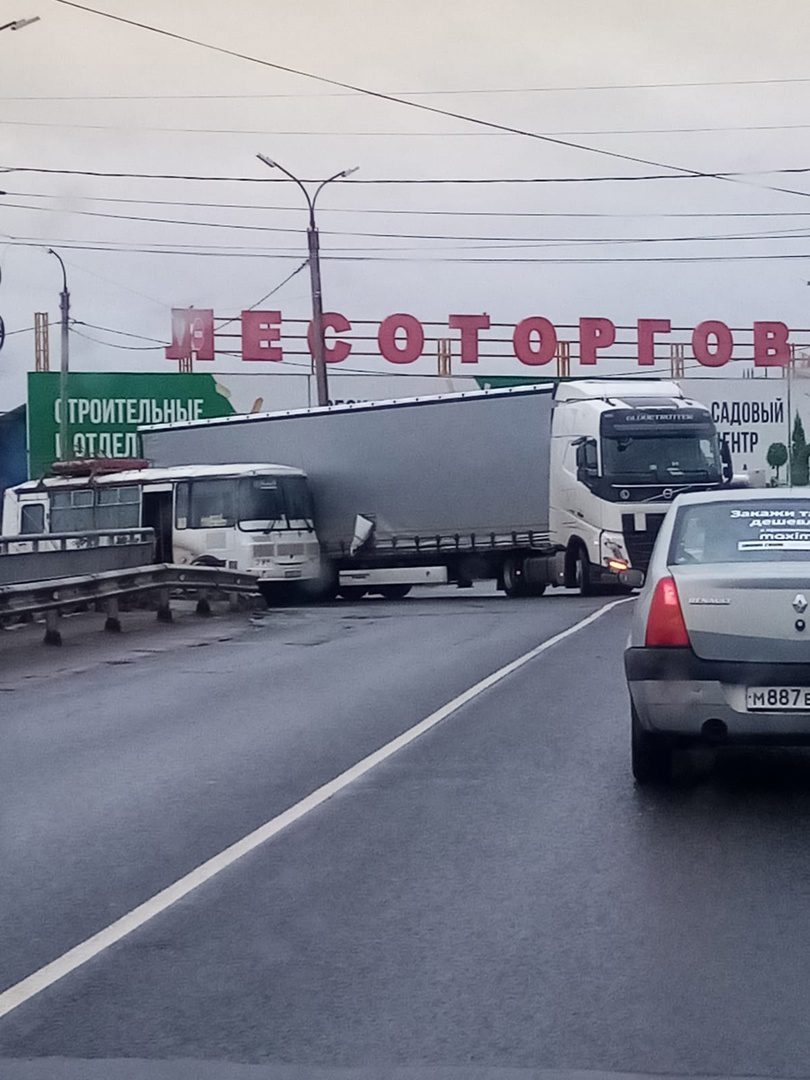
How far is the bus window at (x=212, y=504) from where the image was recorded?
103 ft

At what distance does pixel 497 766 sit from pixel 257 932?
13.1ft

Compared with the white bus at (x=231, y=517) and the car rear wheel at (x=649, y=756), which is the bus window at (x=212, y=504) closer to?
the white bus at (x=231, y=517)

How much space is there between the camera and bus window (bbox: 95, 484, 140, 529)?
33375 millimetres

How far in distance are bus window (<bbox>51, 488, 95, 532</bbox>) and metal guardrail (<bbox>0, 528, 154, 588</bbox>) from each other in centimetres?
463

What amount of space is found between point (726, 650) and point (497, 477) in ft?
71.7

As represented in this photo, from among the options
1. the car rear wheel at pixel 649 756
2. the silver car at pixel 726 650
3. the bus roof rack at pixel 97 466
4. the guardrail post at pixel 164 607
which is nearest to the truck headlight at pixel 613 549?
the guardrail post at pixel 164 607

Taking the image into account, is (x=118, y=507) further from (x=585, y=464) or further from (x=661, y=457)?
(x=661, y=457)

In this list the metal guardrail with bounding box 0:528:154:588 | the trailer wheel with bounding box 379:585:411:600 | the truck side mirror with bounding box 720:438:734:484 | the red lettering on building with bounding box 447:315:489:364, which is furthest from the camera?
the red lettering on building with bounding box 447:315:489:364

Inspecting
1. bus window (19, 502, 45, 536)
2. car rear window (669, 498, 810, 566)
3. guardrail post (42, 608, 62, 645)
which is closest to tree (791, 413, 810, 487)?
bus window (19, 502, 45, 536)

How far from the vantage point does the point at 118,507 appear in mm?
34062

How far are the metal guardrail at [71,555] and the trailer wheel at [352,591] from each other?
167 inches

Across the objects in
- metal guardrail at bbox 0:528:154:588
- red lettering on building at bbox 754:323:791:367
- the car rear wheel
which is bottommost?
the car rear wheel

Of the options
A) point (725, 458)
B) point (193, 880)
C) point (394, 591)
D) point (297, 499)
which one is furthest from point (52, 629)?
point (394, 591)

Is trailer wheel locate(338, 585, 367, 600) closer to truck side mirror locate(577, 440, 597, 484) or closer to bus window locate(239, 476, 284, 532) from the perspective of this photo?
bus window locate(239, 476, 284, 532)
